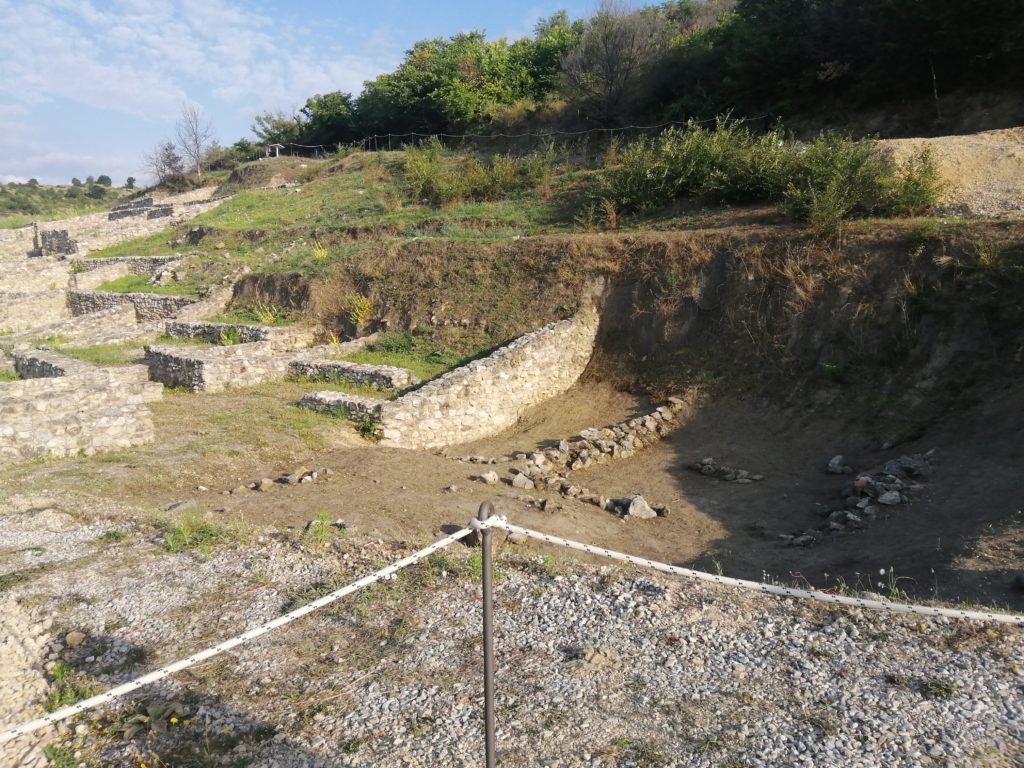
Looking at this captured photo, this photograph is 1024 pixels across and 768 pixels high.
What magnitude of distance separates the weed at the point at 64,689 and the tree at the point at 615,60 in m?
28.3

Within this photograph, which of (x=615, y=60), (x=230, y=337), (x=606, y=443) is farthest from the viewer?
(x=615, y=60)

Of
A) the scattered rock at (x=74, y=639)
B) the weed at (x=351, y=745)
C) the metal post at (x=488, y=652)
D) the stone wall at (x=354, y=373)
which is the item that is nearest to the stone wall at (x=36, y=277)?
the stone wall at (x=354, y=373)

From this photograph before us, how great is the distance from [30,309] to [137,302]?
12.0 feet

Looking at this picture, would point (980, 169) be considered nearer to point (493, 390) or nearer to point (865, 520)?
point (865, 520)

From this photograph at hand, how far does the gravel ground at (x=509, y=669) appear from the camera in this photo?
3.73 metres

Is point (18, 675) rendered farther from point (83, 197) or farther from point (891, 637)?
point (83, 197)

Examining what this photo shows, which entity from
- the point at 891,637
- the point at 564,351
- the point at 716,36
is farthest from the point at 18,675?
the point at 716,36

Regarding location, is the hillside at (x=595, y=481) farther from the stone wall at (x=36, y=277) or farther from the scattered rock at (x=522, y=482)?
the stone wall at (x=36, y=277)

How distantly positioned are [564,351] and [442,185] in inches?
452

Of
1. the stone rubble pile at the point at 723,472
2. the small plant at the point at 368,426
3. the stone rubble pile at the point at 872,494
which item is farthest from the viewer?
the small plant at the point at 368,426

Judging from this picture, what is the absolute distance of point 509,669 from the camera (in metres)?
4.52

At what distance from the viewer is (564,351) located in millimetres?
13984

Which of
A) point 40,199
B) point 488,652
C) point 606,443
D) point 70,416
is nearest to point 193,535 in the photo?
point 70,416

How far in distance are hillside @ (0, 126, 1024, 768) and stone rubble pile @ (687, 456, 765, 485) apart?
2.2 inches
